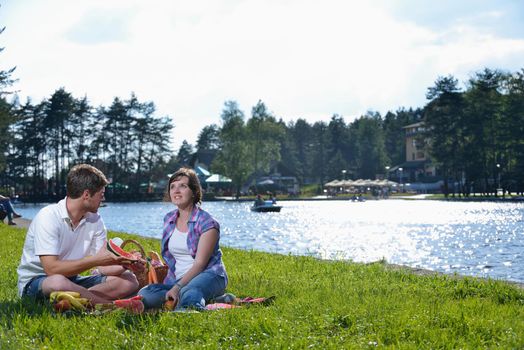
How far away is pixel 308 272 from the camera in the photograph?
34.9ft

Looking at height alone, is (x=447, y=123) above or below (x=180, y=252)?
above

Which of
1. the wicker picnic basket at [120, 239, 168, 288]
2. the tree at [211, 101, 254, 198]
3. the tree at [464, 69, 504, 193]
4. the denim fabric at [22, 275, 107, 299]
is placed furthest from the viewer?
the tree at [211, 101, 254, 198]

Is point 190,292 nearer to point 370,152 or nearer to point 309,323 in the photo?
point 309,323

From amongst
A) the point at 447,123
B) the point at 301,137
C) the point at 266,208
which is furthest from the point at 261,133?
the point at 301,137

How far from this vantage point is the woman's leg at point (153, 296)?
6.52 m

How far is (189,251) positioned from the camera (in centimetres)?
703

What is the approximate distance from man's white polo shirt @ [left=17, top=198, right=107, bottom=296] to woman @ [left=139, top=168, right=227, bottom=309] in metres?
0.68

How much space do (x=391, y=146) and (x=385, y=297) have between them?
135 metres

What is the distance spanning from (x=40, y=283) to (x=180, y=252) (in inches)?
54.1

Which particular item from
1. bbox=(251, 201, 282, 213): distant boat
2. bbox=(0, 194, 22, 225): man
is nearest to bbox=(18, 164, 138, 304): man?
bbox=(0, 194, 22, 225): man

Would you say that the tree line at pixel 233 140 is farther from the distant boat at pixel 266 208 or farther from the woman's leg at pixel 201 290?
the woman's leg at pixel 201 290

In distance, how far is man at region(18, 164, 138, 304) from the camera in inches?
245

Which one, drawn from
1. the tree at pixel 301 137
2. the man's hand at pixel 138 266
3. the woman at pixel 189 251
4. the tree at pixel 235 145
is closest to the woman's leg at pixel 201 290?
the woman at pixel 189 251

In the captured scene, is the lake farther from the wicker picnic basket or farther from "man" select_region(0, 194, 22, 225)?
the wicker picnic basket
